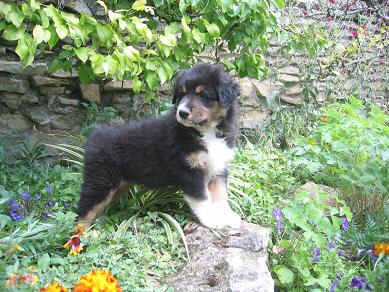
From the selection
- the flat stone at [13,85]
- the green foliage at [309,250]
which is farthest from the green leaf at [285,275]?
the flat stone at [13,85]

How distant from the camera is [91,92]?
227 inches

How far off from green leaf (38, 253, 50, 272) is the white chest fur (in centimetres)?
133

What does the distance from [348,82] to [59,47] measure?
4105 mm

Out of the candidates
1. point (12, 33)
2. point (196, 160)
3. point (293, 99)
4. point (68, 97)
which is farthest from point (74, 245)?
point (293, 99)

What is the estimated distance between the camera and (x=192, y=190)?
12.2 ft

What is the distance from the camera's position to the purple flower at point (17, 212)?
12.0ft

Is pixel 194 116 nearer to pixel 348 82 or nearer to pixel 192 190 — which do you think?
pixel 192 190

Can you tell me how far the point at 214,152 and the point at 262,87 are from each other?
3.18 meters

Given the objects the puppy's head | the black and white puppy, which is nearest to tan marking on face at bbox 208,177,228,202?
the black and white puppy

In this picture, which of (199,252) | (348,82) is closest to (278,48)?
(348,82)

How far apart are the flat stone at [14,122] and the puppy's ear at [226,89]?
9.42 ft

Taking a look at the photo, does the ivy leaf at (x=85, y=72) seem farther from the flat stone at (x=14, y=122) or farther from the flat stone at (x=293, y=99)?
the flat stone at (x=293, y=99)

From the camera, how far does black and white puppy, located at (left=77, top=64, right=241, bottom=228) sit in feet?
12.0

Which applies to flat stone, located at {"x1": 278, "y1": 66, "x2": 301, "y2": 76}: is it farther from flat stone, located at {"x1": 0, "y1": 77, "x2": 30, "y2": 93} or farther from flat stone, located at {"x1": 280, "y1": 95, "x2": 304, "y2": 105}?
flat stone, located at {"x1": 0, "y1": 77, "x2": 30, "y2": 93}
